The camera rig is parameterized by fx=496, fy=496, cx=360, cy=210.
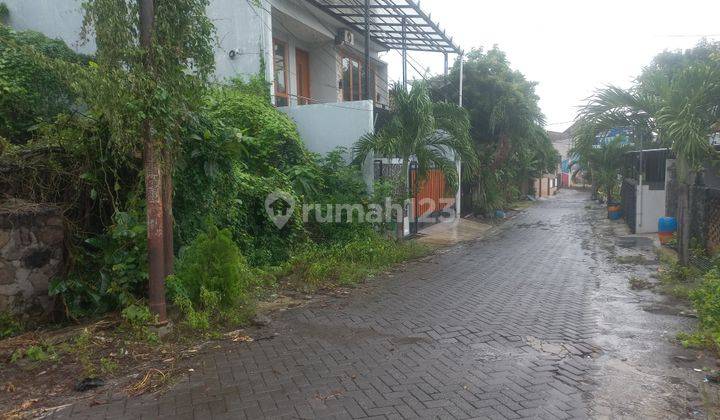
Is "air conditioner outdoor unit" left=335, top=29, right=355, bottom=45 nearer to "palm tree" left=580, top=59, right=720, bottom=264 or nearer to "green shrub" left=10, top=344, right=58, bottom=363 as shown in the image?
"palm tree" left=580, top=59, right=720, bottom=264

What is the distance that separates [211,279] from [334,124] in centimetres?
683

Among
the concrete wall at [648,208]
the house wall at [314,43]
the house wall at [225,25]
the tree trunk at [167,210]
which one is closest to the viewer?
the tree trunk at [167,210]

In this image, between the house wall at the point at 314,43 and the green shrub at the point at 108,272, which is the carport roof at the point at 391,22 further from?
the green shrub at the point at 108,272

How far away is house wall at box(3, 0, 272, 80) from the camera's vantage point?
12.0m

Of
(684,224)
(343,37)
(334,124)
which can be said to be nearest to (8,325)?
(334,124)

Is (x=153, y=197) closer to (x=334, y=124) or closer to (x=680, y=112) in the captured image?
(x=334, y=124)

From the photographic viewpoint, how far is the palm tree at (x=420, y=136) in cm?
1065

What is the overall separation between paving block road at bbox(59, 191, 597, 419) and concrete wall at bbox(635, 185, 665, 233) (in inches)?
306

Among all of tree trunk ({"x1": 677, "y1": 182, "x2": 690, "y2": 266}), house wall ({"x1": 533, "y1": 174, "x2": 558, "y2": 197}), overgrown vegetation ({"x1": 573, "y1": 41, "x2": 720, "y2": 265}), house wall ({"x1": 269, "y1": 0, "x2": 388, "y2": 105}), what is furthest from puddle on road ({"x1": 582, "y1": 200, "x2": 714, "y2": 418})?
house wall ({"x1": 533, "y1": 174, "x2": 558, "y2": 197})

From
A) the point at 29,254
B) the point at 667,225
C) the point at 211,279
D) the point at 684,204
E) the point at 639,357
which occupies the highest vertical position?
the point at 684,204

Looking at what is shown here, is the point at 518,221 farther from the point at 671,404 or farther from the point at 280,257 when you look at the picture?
the point at 671,404

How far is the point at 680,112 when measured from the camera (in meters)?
7.71

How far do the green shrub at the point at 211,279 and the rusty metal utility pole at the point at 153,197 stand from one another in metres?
0.20

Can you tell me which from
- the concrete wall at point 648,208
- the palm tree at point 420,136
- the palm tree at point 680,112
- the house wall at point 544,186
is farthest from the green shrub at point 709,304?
the house wall at point 544,186
